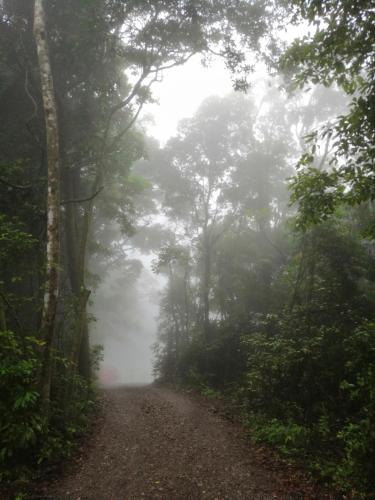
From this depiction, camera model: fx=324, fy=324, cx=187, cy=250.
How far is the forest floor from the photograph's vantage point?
5.33 meters

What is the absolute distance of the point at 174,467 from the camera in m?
6.19

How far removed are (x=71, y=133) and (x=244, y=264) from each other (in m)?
12.0

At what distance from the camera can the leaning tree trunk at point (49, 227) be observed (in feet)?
22.2

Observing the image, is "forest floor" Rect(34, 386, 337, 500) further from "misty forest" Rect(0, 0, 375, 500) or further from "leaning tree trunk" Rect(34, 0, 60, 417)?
"leaning tree trunk" Rect(34, 0, 60, 417)

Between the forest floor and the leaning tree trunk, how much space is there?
1.64 m

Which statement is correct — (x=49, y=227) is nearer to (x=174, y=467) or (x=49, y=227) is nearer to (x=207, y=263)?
(x=174, y=467)

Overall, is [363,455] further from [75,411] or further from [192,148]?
[192,148]

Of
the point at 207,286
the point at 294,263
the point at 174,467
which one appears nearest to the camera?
the point at 174,467

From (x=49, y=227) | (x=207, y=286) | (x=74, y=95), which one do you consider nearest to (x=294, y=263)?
(x=207, y=286)

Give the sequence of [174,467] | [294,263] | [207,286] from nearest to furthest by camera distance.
Result: [174,467] < [294,263] < [207,286]

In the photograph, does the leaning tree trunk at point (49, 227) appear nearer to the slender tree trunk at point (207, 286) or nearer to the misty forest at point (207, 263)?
the misty forest at point (207, 263)

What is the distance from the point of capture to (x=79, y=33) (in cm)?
1129

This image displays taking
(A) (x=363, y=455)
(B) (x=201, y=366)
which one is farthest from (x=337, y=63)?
(B) (x=201, y=366)

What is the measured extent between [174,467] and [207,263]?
1410cm
